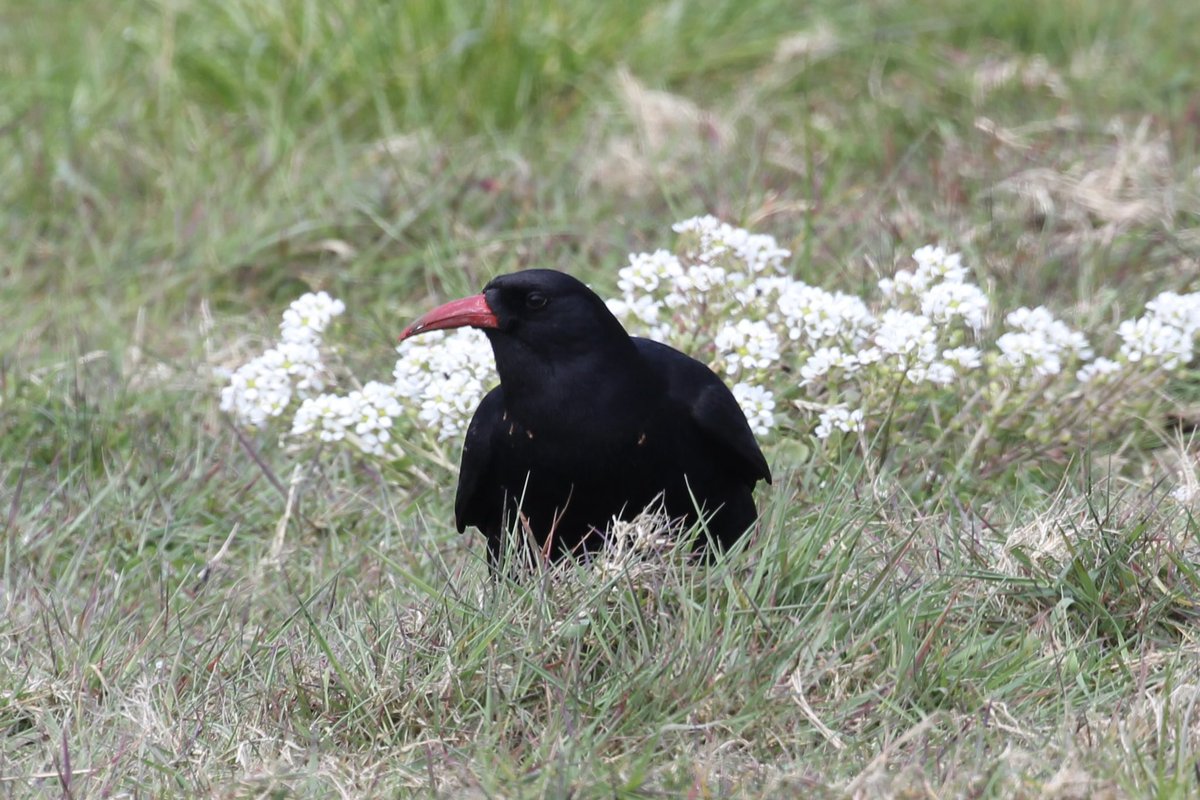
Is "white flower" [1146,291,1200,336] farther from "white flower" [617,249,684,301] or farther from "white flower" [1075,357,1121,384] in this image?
"white flower" [617,249,684,301]

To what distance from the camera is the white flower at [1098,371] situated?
3.90m

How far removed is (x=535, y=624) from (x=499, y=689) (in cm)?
13

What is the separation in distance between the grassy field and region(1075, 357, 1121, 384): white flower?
0.14m

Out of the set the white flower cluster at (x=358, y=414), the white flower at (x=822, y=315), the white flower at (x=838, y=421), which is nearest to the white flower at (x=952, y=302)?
the white flower at (x=822, y=315)

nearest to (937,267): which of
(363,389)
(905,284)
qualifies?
(905,284)

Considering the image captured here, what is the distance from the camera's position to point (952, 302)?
3.84 metres

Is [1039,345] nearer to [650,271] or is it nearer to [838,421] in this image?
[838,421]

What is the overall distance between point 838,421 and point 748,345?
0.25 m

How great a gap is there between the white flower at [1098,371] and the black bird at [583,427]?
864 mm

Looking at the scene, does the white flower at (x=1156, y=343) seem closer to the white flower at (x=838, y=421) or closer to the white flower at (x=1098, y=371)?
the white flower at (x=1098, y=371)

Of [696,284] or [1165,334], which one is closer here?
[1165,334]

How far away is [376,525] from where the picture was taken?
401 cm

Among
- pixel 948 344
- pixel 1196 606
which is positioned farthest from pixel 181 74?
pixel 1196 606

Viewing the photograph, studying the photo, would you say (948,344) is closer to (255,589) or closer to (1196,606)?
(1196,606)
